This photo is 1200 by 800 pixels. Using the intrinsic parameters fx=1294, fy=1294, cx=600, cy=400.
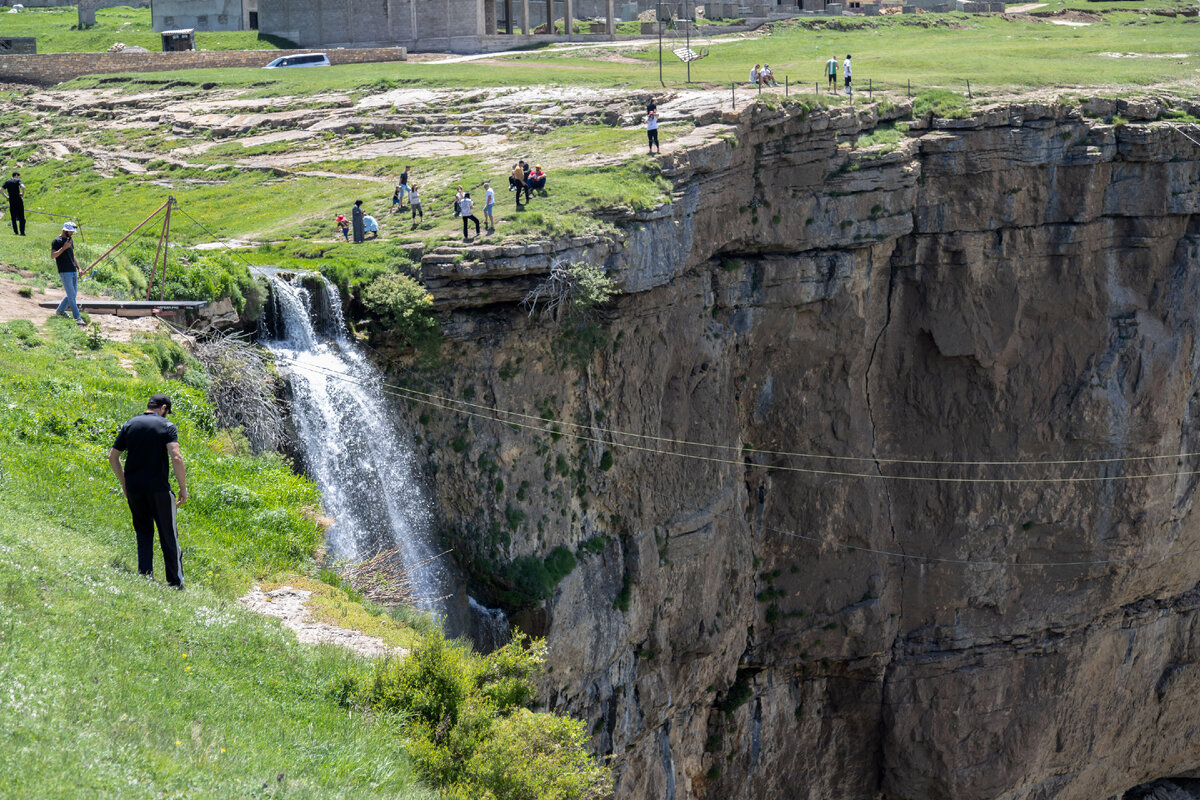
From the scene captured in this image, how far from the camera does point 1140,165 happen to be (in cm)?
3212

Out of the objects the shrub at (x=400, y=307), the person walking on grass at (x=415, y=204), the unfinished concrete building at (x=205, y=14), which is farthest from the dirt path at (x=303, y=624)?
the unfinished concrete building at (x=205, y=14)

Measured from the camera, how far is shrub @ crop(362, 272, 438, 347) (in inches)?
858

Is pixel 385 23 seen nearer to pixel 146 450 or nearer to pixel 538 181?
pixel 538 181

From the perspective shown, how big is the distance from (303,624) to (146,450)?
2857 mm

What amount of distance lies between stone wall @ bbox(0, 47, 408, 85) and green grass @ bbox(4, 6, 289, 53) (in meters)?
2.97

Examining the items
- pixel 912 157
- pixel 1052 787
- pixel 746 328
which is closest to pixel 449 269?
pixel 746 328

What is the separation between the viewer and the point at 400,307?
2178cm

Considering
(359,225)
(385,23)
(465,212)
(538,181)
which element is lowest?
(359,225)

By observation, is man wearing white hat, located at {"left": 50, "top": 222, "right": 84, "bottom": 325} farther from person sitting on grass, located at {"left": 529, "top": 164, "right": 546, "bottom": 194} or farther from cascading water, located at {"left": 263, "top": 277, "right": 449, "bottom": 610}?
person sitting on grass, located at {"left": 529, "top": 164, "right": 546, "bottom": 194}

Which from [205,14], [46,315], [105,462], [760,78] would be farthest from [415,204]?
[205,14]

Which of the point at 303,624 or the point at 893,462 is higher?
the point at 303,624

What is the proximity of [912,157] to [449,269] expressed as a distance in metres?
13.4

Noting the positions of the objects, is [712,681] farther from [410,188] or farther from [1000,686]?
[410,188]

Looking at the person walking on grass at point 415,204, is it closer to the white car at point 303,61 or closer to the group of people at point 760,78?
the group of people at point 760,78
